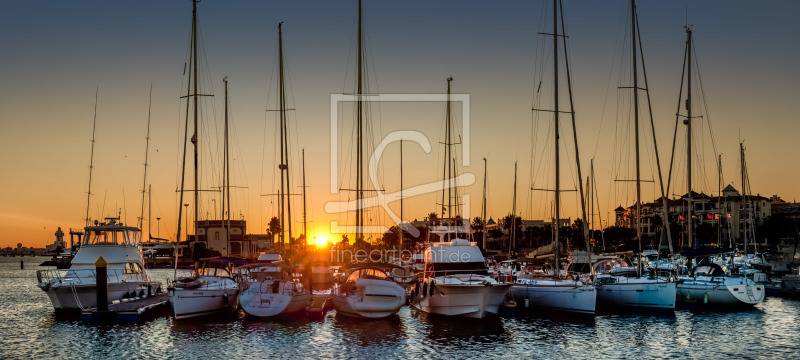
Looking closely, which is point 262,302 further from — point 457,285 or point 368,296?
point 457,285

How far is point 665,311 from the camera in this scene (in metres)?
41.8

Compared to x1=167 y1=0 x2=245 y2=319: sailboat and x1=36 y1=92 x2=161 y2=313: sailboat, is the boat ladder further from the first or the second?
x1=36 y1=92 x2=161 y2=313: sailboat

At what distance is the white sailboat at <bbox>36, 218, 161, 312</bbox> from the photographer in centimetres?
4056

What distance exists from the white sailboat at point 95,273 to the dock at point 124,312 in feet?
4.47

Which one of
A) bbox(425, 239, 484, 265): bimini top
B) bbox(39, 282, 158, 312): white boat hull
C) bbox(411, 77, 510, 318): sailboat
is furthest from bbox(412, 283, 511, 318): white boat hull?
bbox(39, 282, 158, 312): white boat hull

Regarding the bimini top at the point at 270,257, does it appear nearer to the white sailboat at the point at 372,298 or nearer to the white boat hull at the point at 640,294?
the white sailboat at the point at 372,298

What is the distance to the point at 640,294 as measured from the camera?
40969mm

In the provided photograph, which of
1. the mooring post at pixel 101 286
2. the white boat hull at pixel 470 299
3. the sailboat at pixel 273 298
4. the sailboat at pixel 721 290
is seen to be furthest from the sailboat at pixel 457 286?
the mooring post at pixel 101 286

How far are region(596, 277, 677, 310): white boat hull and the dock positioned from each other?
2912 cm

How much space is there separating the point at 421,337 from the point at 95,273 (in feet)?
75.0

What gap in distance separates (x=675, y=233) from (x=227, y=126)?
113255 mm

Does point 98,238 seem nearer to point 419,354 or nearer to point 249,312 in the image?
point 249,312

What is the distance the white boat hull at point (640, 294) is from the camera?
40.6 meters

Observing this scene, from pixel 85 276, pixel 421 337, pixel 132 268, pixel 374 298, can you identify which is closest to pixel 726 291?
pixel 421 337
